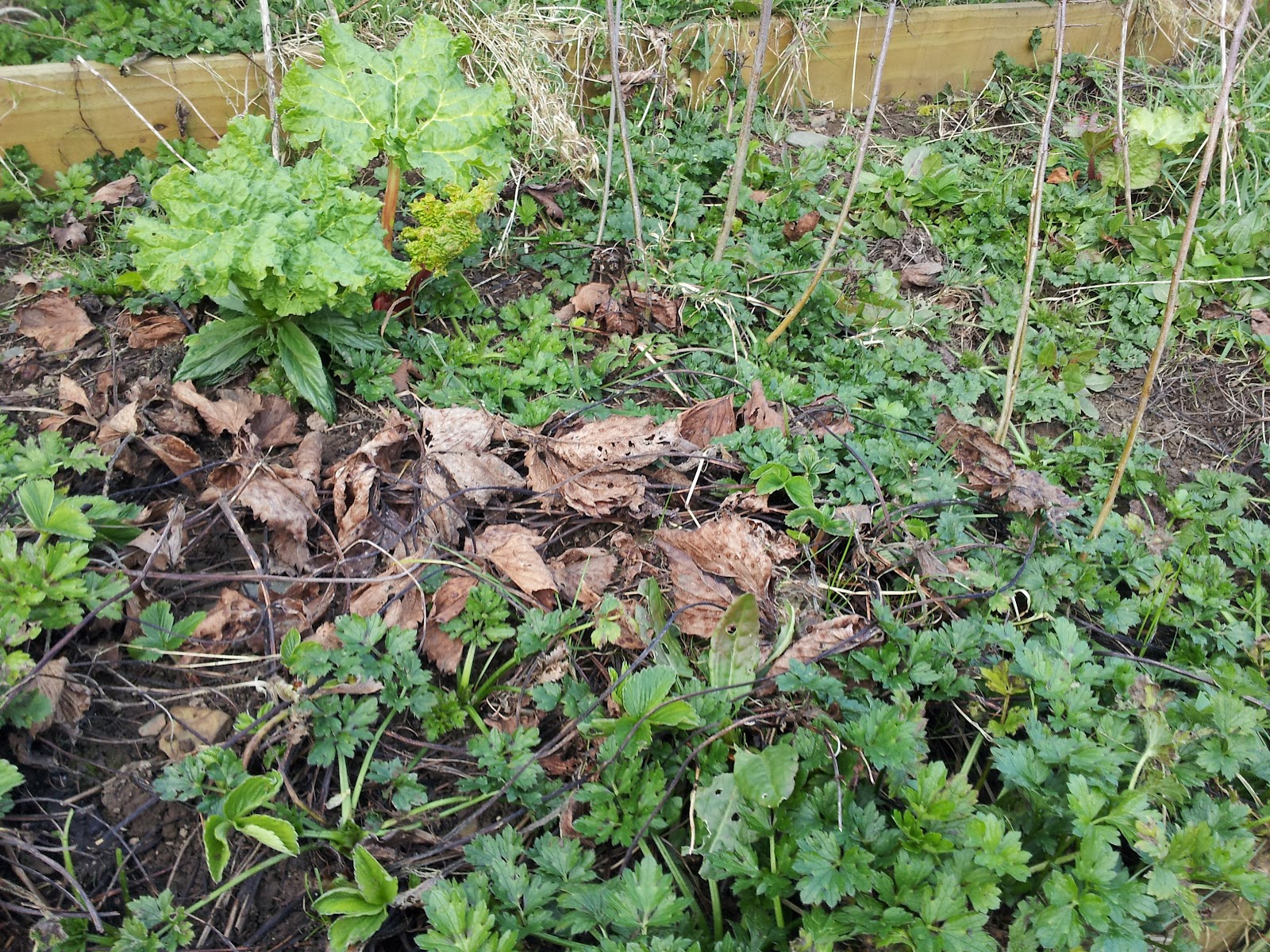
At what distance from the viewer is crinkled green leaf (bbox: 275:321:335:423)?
236 cm

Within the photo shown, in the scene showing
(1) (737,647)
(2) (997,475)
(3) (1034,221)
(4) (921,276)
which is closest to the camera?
(1) (737,647)

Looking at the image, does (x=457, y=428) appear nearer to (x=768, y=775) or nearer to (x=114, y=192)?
(x=768, y=775)

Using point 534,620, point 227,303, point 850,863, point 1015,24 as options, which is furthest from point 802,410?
point 1015,24

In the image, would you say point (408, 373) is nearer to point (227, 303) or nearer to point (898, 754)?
point (227, 303)

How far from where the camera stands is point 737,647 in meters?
1.87

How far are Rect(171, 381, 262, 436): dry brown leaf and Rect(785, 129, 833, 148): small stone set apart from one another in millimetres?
2762

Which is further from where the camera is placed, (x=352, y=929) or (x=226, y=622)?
(x=226, y=622)

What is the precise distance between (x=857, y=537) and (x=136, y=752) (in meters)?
1.82

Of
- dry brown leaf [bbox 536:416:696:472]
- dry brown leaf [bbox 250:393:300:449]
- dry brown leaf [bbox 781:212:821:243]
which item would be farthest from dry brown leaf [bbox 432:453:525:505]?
dry brown leaf [bbox 781:212:821:243]

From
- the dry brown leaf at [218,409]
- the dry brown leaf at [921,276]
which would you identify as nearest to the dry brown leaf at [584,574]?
the dry brown leaf at [218,409]

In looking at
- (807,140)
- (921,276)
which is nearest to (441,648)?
(921,276)

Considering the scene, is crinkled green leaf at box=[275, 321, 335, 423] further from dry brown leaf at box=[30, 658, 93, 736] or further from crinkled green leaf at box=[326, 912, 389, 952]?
crinkled green leaf at box=[326, 912, 389, 952]

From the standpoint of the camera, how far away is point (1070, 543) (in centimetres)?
233

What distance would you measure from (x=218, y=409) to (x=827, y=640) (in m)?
1.82
